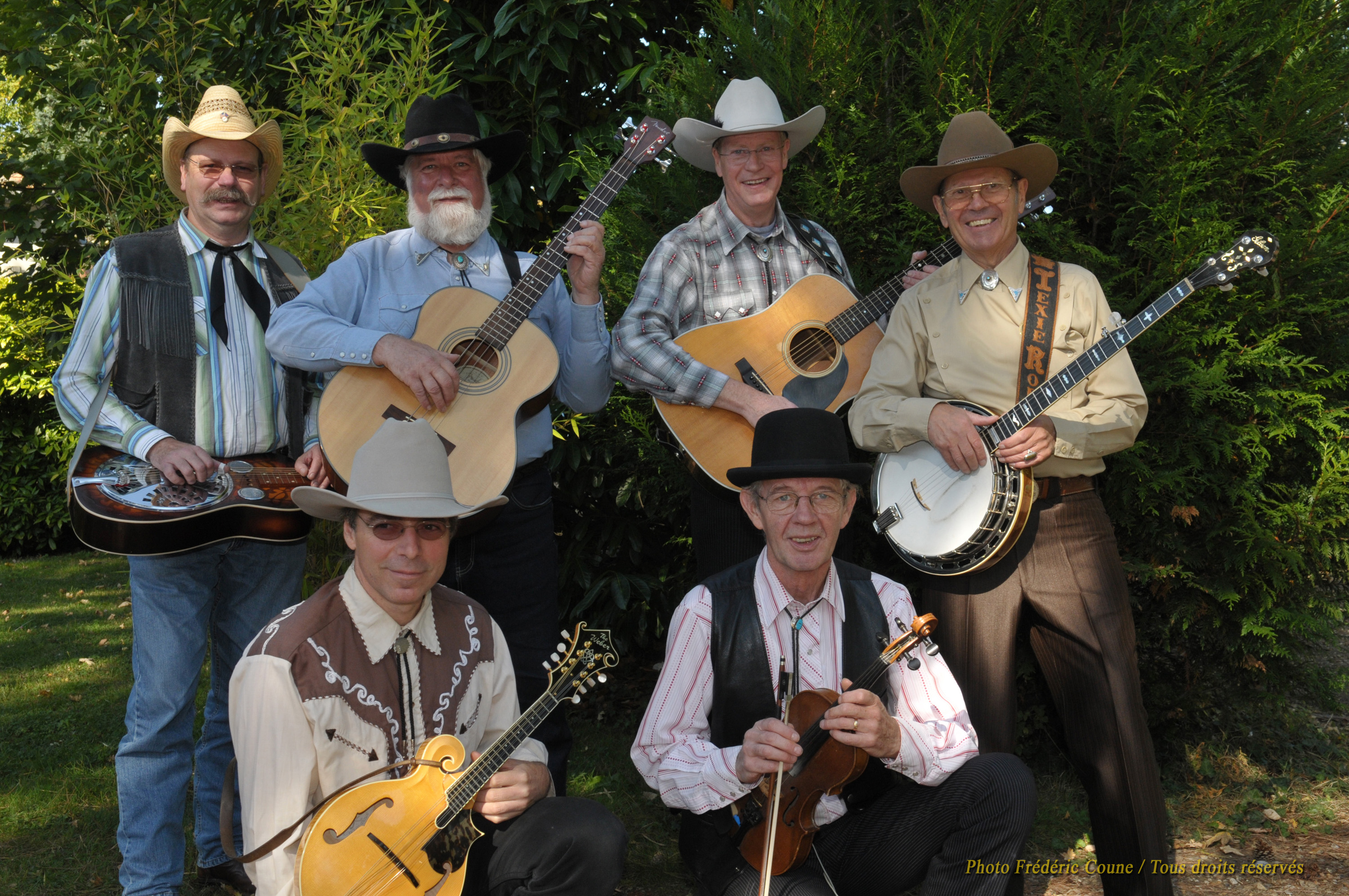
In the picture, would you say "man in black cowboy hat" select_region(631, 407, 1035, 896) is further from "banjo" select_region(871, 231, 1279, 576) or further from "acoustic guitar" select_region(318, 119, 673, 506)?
"acoustic guitar" select_region(318, 119, 673, 506)

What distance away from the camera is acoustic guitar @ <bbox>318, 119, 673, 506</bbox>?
3.15 meters

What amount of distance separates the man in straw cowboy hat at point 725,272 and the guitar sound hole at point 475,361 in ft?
1.49

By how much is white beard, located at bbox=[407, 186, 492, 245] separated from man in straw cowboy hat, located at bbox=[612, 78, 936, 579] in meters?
0.57

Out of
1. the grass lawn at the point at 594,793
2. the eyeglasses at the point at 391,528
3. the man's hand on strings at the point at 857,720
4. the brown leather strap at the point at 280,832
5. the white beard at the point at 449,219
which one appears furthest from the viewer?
the grass lawn at the point at 594,793

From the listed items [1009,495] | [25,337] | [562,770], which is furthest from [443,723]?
[25,337]

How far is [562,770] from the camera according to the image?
11.4 ft

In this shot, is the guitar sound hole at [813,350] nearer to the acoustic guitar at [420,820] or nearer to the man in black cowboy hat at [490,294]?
the man in black cowboy hat at [490,294]

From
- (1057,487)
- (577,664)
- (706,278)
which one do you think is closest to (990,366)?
(1057,487)

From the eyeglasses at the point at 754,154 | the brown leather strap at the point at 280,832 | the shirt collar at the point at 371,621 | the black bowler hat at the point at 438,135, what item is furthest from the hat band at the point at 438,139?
the brown leather strap at the point at 280,832

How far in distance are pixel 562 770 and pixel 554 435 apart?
1.90m

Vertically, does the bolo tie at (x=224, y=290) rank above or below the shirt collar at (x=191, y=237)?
below

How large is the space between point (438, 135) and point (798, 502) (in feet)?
5.74

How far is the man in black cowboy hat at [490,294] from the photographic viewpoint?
133 inches

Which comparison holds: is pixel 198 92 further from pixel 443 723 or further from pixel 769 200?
pixel 443 723
